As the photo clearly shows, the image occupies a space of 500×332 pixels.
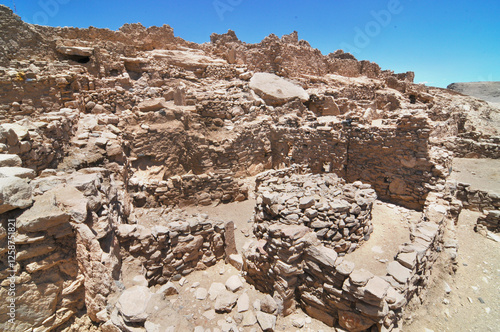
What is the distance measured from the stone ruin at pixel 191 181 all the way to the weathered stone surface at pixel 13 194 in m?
0.02

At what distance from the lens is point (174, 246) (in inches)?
187

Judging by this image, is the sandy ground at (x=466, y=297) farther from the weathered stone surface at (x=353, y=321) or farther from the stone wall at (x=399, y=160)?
the stone wall at (x=399, y=160)

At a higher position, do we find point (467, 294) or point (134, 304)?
point (134, 304)

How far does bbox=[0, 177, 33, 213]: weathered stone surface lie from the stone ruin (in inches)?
0.7

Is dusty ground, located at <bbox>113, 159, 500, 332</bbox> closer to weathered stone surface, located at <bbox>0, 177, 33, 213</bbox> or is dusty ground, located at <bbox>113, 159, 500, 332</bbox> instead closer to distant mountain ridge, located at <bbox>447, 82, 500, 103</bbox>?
weathered stone surface, located at <bbox>0, 177, 33, 213</bbox>

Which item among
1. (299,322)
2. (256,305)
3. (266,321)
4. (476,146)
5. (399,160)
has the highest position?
(476,146)

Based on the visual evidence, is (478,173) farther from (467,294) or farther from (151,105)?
(151,105)

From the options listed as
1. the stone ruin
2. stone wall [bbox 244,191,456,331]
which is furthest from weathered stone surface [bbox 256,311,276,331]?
stone wall [bbox 244,191,456,331]

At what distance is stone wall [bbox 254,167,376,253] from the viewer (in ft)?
15.4

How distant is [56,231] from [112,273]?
3.18 feet

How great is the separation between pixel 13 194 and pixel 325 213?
4.80 meters

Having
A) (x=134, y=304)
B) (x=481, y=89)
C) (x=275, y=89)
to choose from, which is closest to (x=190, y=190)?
(x=134, y=304)

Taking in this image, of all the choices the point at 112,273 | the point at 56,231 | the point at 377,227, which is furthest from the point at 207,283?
the point at 377,227

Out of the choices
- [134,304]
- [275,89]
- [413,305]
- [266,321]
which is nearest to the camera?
[134,304]
